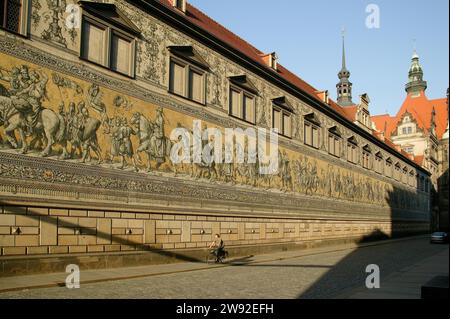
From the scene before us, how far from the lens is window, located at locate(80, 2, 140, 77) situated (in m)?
14.6

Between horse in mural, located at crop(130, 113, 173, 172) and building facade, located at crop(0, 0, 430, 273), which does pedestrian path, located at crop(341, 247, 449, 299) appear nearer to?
building facade, located at crop(0, 0, 430, 273)

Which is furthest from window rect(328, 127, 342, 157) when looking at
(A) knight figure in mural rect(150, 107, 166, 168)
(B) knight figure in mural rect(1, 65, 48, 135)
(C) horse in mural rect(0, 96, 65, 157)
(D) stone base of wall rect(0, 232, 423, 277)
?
(B) knight figure in mural rect(1, 65, 48, 135)

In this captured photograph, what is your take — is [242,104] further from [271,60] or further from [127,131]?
[127,131]

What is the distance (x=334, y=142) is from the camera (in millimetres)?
33938

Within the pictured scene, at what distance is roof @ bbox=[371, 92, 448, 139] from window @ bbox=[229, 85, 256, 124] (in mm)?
61490

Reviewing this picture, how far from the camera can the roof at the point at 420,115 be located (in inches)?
3199

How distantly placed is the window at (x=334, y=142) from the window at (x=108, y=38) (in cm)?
1999

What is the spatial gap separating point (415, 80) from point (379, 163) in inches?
2214

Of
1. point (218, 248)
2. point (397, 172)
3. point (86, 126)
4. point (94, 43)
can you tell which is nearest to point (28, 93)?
point (86, 126)
